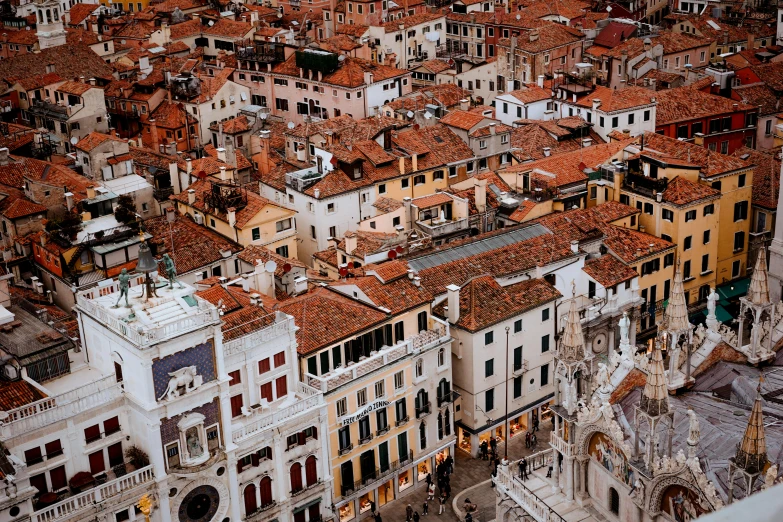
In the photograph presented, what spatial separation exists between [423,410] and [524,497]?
1142 cm

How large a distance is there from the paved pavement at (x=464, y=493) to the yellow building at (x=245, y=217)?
63.0 ft

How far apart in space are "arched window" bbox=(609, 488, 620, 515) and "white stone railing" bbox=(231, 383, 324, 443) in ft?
46.9

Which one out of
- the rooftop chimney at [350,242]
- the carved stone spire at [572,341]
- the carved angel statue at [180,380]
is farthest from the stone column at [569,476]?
the rooftop chimney at [350,242]

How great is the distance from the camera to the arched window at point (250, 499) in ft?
172

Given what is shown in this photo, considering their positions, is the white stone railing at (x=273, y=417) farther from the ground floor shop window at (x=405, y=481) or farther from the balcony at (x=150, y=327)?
the ground floor shop window at (x=405, y=481)

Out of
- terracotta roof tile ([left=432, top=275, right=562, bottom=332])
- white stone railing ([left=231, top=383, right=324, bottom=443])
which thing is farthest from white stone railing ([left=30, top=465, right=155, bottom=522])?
terracotta roof tile ([left=432, top=275, right=562, bottom=332])

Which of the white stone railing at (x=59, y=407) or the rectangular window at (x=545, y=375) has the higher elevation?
the white stone railing at (x=59, y=407)

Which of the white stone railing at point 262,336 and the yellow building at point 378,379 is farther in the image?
the yellow building at point 378,379

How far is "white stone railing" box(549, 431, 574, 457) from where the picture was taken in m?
46.7

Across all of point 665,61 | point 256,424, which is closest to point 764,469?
point 256,424

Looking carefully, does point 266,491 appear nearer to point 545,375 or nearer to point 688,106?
point 545,375

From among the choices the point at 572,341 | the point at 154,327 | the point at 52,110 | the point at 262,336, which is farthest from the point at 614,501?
the point at 52,110

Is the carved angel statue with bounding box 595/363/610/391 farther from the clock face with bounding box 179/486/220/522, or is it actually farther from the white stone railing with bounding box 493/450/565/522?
the clock face with bounding box 179/486/220/522

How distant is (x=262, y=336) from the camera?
5084cm
